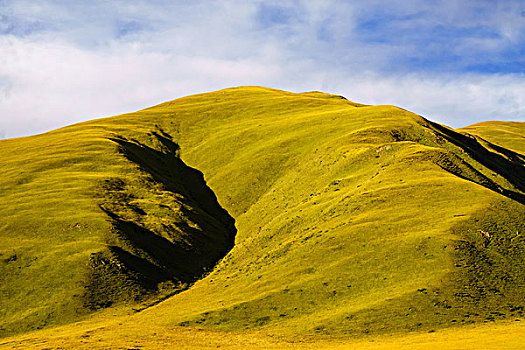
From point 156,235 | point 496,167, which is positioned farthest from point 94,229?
point 496,167

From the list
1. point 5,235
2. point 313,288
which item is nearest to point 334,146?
point 313,288

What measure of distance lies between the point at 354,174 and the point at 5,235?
61.4 m

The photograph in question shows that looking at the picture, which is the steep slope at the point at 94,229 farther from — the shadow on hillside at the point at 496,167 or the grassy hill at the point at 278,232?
the shadow on hillside at the point at 496,167

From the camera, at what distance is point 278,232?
254 ft

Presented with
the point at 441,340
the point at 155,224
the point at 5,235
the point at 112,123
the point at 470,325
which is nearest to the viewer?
the point at 441,340

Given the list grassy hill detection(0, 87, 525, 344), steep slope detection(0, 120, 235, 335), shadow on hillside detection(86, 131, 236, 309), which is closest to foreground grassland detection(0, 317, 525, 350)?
grassy hill detection(0, 87, 525, 344)

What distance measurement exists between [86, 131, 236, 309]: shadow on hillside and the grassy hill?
11.9 inches

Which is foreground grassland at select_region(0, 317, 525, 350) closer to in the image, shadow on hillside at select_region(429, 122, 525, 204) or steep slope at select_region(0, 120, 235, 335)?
steep slope at select_region(0, 120, 235, 335)

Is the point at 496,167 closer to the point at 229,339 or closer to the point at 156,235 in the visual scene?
the point at 156,235

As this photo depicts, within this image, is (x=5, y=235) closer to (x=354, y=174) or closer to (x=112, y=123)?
(x=354, y=174)

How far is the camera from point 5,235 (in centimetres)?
7738

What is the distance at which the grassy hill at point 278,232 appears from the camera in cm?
5591

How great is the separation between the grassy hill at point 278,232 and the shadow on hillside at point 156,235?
30 centimetres

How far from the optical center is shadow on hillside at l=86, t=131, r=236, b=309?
6900 centimetres
